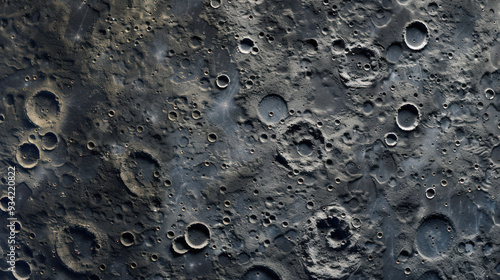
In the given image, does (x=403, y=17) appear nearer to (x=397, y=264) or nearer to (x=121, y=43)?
(x=397, y=264)

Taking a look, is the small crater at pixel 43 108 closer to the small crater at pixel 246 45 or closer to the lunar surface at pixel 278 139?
the lunar surface at pixel 278 139

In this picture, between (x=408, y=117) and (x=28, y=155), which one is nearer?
(x=408, y=117)

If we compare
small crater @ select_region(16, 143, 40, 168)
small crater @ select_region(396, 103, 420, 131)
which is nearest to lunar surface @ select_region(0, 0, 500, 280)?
small crater @ select_region(396, 103, 420, 131)

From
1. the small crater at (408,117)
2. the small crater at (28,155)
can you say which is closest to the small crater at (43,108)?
the small crater at (28,155)

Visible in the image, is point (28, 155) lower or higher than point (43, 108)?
lower

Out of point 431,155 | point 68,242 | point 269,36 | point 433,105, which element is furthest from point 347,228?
point 68,242

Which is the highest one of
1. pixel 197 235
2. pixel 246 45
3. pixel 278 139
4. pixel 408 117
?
pixel 246 45

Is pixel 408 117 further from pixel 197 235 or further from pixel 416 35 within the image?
pixel 197 235

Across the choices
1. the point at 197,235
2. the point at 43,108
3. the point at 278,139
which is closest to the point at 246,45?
the point at 278,139

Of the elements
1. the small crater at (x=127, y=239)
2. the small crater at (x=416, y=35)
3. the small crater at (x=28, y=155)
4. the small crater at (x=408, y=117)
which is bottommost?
the small crater at (x=127, y=239)
